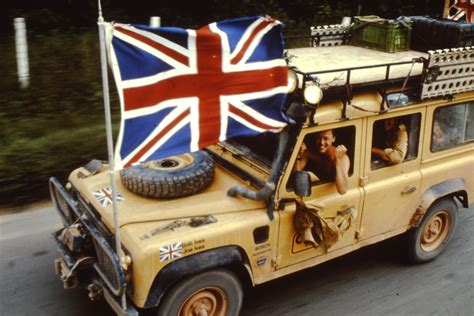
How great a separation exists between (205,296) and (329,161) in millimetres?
1580

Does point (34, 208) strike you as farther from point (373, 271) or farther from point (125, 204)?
point (373, 271)

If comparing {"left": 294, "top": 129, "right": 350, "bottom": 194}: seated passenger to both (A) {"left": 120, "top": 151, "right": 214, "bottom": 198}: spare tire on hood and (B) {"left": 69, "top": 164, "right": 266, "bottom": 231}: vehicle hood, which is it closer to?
(B) {"left": 69, "top": 164, "right": 266, "bottom": 231}: vehicle hood

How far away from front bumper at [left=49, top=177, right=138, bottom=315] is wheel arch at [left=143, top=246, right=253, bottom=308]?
Answer: 0.72ft

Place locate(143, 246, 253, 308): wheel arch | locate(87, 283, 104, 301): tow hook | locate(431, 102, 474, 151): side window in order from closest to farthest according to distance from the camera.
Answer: locate(143, 246, 253, 308): wheel arch, locate(87, 283, 104, 301): tow hook, locate(431, 102, 474, 151): side window

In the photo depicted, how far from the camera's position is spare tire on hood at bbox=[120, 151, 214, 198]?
461cm

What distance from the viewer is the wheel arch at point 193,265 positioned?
4199 millimetres

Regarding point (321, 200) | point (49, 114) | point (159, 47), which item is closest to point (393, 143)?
point (321, 200)

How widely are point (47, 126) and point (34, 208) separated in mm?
2165

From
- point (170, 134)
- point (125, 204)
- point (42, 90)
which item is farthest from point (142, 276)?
point (42, 90)

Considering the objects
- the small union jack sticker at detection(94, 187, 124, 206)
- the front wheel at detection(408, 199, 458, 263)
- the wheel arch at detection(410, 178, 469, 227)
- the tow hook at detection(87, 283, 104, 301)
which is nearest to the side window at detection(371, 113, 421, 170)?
the wheel arch at detection(410, 178, 469, 227)

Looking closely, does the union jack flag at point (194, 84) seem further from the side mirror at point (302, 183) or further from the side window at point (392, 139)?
the side window at point (392, 139)

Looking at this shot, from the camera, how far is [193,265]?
14.1 ft

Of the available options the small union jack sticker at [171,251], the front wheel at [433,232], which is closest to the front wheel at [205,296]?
the small union jack sticker at [171,251]

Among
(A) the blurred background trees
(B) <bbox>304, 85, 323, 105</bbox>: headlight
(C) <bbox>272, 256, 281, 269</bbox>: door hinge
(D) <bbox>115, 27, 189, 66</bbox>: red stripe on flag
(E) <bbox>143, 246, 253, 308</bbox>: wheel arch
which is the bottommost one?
(C) <bbox>272, 256, 281, 269</bbox>: door hinge
